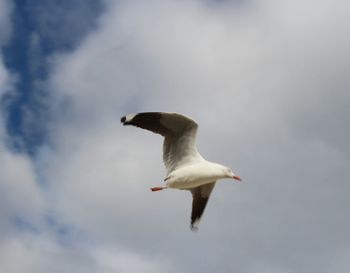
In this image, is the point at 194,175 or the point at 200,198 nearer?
the point at 194,175

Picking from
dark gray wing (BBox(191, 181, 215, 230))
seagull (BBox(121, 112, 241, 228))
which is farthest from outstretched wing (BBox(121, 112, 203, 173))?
dark gray wing (BBox(191, 181, 215, 230))

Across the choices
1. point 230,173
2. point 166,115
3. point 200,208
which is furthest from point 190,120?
point 200,208

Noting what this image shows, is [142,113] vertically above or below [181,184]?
above

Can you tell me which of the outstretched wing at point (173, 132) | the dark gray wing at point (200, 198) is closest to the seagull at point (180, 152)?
the outstretched wing at point (173, 132)

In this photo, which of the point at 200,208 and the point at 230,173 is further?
the point at 200,208

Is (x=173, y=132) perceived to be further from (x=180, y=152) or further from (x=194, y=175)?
(x=194, y=175)

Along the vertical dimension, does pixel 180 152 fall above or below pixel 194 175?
above

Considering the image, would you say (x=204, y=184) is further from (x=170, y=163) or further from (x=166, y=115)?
(x=166, y=115)

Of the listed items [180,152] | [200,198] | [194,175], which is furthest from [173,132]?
[200,198]
